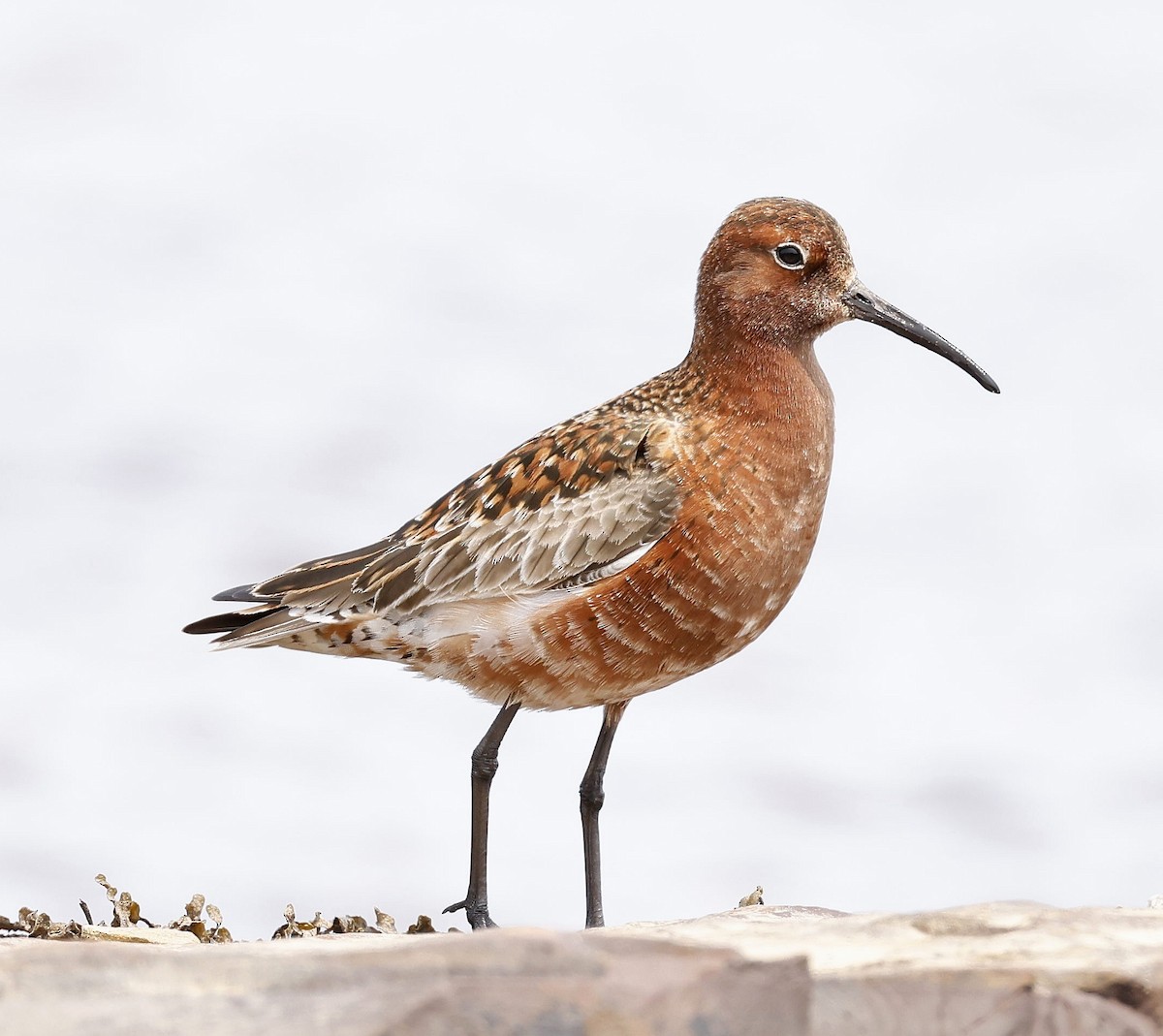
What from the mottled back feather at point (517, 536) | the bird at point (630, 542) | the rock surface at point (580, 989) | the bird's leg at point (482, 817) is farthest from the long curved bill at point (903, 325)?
the rock surface at point (580, 989)

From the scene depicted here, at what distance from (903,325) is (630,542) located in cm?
160

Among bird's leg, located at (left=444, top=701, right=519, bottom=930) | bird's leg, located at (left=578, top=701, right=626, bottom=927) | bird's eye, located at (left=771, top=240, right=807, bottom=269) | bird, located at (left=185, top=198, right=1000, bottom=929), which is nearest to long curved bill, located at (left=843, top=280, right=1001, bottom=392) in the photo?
bird, located at (left=185, top=198, right=1000, bottom=929)

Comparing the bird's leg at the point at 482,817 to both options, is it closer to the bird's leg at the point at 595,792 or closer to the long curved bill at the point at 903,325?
the bird's leg at the point at 595,792

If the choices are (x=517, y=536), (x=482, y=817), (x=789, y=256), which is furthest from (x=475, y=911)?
(x=789, y=256)

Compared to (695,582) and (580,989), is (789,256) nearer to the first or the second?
(695,582)

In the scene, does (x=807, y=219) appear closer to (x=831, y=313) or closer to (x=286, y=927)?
(x=831, y=313)

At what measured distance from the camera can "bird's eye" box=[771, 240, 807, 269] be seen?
24.2ft

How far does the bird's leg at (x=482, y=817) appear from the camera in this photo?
740 centimetres

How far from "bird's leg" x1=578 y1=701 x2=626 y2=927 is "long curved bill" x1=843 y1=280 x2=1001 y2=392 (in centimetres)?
197

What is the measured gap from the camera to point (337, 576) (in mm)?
7707

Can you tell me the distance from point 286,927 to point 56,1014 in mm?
3123

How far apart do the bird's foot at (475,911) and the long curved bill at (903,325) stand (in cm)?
294

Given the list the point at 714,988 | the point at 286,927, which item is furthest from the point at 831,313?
the point at 714,988

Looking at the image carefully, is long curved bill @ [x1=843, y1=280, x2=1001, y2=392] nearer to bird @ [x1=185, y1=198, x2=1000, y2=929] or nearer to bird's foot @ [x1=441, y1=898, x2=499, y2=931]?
bird @ [x1=185, y1=198, x2=1000, y2=929]
